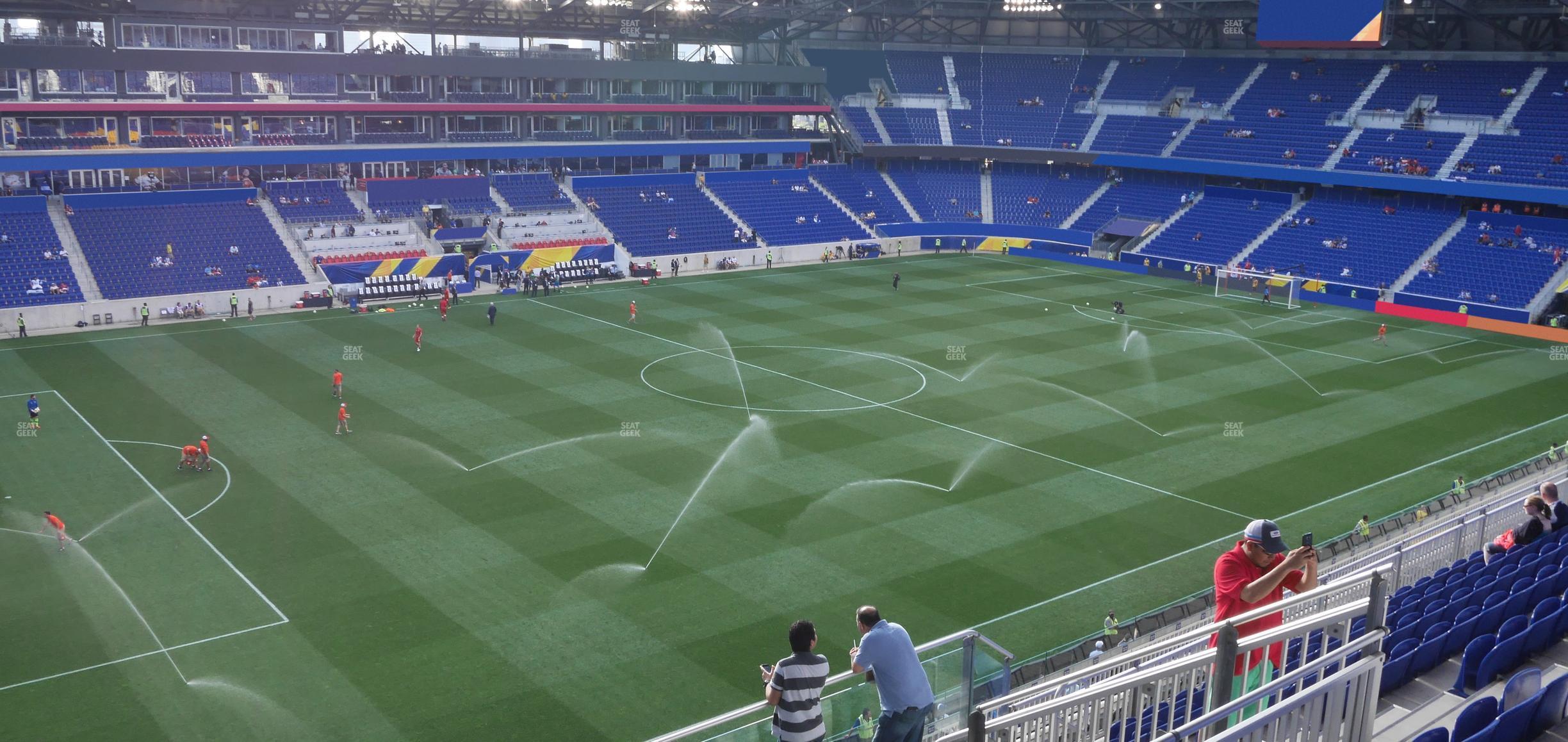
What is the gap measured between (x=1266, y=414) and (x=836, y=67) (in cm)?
5756

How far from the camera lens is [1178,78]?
282 ft

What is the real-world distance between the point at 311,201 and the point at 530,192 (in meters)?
13.3

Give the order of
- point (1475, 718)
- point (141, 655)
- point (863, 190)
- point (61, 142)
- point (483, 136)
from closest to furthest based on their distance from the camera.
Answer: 1. point (1475, 718)
2. point (141, 655)
3. point (61, 142)
4. point (483, 136)
5. point (863, 190)

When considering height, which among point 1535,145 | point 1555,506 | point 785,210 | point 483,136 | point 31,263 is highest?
point 483,136

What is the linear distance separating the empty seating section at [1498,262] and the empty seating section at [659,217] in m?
39.4

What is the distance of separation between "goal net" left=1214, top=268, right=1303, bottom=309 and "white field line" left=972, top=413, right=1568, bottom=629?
75.7 ft

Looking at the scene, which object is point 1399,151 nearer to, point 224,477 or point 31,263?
point 224,477

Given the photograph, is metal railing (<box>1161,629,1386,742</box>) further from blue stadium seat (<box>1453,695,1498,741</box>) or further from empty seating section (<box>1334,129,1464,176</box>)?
empty seating section (<box>1334,129,1464,176</box>)

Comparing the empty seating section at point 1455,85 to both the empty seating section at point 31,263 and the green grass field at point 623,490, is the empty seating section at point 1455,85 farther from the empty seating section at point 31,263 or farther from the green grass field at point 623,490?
the empty seating section at point 31,263

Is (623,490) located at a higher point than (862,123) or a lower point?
lower

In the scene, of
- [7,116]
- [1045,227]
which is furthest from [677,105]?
[7,116]

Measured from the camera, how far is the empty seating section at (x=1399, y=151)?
68.9 m

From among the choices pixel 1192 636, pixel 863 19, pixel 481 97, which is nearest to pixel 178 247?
pixel 481 97

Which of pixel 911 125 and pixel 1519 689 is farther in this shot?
pixel 911 125
